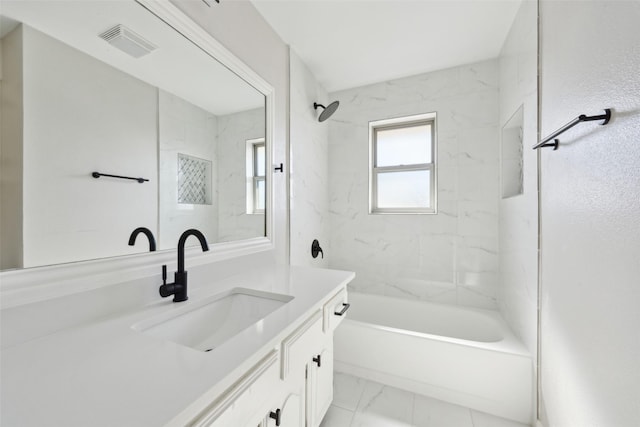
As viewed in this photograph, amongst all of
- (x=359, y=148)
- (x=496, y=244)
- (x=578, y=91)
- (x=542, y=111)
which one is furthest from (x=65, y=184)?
(x=496, y=244)

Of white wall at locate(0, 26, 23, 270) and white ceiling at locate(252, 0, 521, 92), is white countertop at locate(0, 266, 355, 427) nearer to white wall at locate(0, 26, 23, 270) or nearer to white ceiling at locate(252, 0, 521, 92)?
white wall at locate(0, 26, 23, 270)

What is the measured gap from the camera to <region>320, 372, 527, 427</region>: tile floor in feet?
4.75

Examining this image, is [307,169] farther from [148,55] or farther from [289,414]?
[289,414]

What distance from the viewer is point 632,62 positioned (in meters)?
0.71

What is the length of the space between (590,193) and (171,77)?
1724 millimetres

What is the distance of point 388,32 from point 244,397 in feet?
7.39

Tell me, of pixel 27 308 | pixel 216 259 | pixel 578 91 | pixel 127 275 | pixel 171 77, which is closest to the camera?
pixel 27 308

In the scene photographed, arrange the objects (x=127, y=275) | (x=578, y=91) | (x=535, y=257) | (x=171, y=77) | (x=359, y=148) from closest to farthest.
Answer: (x=127, y=275) → (x=578, y=91) → (x=171, y=77) → (x=535, y=257) → (x=359, y=148)

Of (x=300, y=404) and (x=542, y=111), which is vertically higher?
(x=542, y=111)

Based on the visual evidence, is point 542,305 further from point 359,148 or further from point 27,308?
point 27,308

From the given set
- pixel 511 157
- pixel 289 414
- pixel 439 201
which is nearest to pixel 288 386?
pixel 289 414

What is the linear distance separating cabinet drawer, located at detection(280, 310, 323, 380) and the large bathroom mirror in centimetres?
65

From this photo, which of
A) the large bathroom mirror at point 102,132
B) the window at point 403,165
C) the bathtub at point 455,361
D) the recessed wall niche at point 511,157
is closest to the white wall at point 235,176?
the large bathroom mirror at point 102,132

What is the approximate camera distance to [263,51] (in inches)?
65.1
